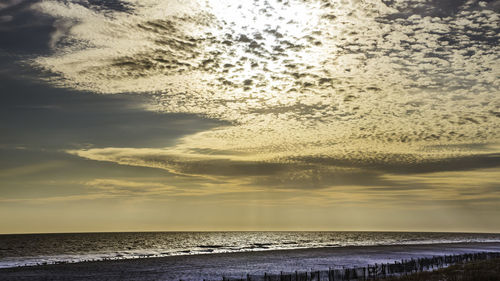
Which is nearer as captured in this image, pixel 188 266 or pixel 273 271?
pixel 273 271

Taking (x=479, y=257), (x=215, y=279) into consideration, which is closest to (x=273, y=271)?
(x=215, y=279)

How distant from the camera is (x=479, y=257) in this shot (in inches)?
2717

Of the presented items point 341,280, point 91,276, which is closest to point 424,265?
point 341,280

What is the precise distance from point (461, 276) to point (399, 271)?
56.3 feet

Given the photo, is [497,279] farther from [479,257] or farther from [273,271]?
[479,257]

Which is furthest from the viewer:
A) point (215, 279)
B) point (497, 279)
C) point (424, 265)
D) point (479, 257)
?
point (479, 257)

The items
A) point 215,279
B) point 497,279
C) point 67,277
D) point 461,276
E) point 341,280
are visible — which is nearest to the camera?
point 497,279

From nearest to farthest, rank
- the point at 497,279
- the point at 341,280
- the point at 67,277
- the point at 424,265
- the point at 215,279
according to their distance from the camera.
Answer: the point at 497,279 → the point at 341,280 → the point at 215,279 → the point at 67,277 → the point at 424,265

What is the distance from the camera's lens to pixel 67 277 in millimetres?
55562

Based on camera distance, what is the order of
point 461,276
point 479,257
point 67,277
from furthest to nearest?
point 479,257
point 67,277
point 461,276

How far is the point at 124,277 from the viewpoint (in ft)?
180

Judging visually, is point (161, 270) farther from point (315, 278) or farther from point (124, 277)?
point (315, 278)

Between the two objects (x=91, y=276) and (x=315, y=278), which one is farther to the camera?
(x=91, y=276)

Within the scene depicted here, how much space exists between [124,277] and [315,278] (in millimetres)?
24824
